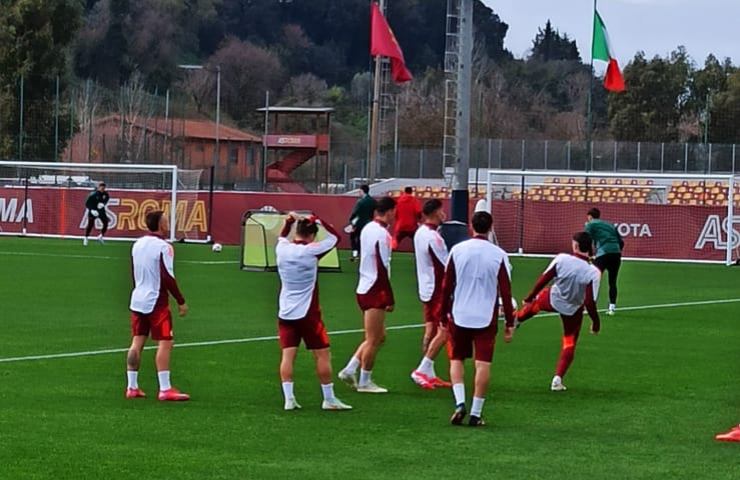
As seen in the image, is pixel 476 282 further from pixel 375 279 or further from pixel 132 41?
pixel 132 41

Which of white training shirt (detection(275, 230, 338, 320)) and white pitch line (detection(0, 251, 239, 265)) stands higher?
white training shirt (detection(275, 230, 338, 320))

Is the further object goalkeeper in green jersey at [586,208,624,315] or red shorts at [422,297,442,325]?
goalkeeper in green jersey at [586,208,624,315]

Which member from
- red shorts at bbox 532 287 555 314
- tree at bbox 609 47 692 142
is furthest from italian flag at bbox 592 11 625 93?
tree at bbox 609 47 692 142

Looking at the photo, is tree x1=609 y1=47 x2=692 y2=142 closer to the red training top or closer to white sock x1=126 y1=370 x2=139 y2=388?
the red training top

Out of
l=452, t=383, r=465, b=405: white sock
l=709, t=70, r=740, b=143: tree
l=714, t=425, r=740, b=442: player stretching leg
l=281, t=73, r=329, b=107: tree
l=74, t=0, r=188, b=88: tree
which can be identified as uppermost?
l=74, t=0, r=188, b=88: tree

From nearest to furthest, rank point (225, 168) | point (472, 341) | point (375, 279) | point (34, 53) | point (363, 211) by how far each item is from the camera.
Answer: point (472, 341), point (375, 279), point (363, 211), point (34, 53), point (225, 168)

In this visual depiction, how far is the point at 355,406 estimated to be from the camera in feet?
44.3

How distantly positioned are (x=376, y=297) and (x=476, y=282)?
2075mm

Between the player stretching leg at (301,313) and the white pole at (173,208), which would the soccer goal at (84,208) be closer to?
the white pole at (173,208)

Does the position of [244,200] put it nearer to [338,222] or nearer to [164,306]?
[338,222]

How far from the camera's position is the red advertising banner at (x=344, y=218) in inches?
1625

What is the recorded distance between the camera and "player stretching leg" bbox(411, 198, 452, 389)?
47.7 ft

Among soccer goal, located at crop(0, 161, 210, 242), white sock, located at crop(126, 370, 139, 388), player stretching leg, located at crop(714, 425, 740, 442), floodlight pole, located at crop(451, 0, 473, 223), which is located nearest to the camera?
player stretching leg, located at crop(714, 425, 740, 442)


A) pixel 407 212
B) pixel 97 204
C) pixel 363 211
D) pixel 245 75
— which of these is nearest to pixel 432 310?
pixel 407 212
